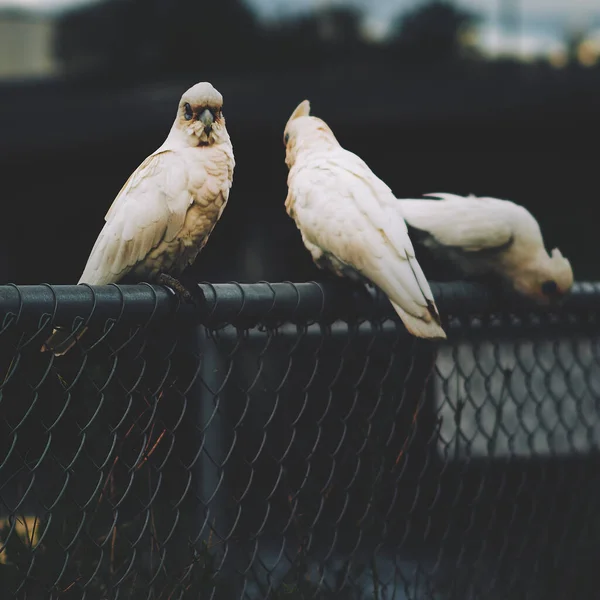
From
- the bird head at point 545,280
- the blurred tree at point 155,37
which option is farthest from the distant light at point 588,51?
the bird head at point 545,280

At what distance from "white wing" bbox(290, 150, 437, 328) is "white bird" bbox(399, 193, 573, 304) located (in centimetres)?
36

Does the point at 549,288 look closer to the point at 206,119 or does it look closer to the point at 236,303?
the point at 206,119

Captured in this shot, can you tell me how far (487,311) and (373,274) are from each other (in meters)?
0.40

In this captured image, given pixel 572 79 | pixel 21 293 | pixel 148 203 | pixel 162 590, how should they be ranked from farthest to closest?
pixel 572 79 → pixel 148 203 → pixel 162 590 → pixel 21 293

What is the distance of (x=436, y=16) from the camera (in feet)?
19.0

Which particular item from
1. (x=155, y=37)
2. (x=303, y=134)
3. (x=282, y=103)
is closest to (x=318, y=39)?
(x=282, y=103)

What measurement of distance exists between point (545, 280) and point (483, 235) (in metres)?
0.28

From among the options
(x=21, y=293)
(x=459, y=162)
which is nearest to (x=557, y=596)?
(x=21, y=293)

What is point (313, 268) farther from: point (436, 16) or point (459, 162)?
point (436, 16)

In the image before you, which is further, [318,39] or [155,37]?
[155,37]

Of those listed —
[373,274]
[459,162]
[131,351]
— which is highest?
[373,274]

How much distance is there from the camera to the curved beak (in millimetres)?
2562

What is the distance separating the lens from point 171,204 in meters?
2.42

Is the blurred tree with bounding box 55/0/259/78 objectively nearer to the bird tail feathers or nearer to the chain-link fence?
the chain-link fence
